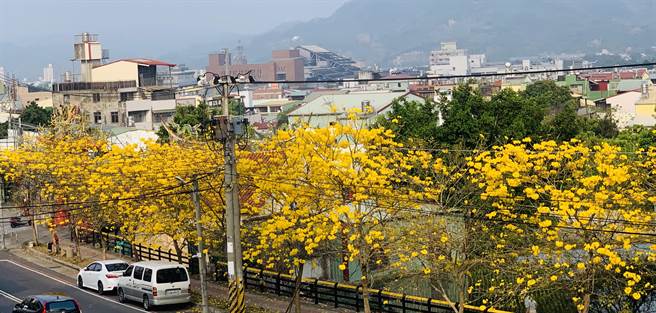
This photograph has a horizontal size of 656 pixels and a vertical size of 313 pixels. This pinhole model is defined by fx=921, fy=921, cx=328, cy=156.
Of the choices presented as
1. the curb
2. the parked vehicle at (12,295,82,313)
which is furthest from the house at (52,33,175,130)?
the parked vehicle at (12,295,82,313)

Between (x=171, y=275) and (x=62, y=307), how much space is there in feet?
16.8

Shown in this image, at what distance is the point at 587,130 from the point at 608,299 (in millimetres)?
41715

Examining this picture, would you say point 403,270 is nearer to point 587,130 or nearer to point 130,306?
point 130,306

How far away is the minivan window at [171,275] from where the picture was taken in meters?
33.8

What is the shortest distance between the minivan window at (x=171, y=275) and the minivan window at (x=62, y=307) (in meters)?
4.17

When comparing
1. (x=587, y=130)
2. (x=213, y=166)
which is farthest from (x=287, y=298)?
(x=587, y=130)

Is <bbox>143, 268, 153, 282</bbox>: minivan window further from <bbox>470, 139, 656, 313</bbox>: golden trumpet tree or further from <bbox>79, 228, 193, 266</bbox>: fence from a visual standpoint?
<bbox>470, 139, 656, 313</bbox>: golden trumpet tree

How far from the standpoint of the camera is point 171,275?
34094 millimetres

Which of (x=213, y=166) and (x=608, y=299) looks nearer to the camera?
(x=608, y=299)

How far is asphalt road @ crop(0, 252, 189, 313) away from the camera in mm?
35125

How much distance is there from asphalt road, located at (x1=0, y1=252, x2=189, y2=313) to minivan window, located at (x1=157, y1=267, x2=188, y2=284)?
1.20 metres

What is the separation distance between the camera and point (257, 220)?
34.3 m

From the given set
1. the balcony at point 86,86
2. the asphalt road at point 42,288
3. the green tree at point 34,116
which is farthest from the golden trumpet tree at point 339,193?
the green tree at point 34,116

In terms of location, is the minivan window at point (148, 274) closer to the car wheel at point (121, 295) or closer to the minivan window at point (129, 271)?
the minivan window at point (129, 271)
